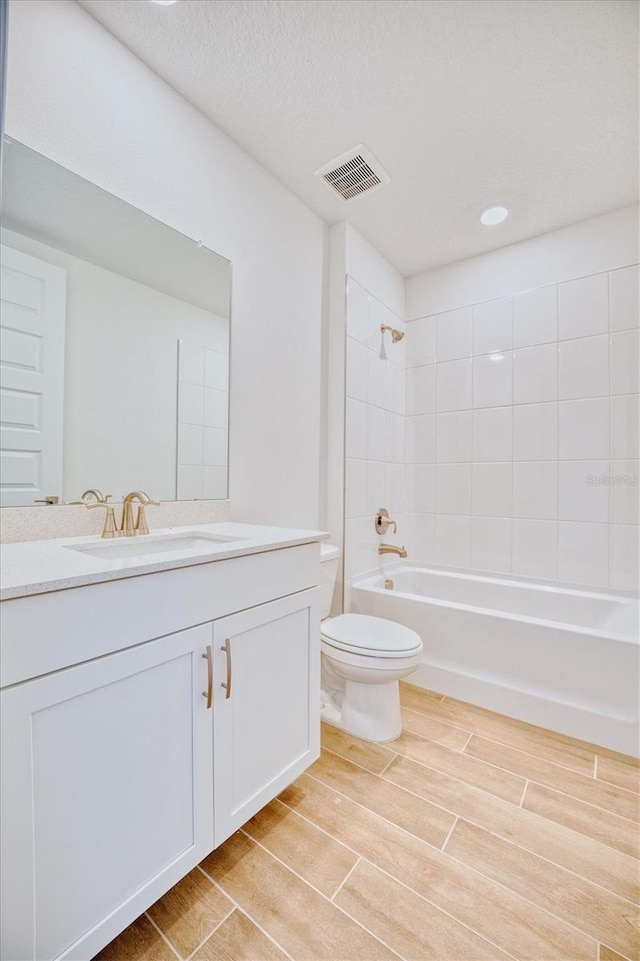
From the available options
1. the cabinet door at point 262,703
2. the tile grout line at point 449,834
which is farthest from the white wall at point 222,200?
the tile grout line at point 449,834

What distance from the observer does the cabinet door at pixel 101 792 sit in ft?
2.32

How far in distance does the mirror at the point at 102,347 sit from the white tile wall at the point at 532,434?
5.11ft

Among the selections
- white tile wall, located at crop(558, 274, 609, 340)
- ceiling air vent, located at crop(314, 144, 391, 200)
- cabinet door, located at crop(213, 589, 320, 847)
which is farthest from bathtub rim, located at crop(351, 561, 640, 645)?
ceiling air vent, located at crop(314, 144, 391, 200)

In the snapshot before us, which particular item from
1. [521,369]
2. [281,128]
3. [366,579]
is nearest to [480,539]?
[366,579]

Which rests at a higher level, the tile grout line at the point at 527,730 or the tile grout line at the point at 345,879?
the tile grout line at the point at 345,879

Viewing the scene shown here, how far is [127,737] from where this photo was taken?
851 mm

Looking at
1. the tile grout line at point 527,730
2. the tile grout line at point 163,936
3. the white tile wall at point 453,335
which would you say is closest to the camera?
the tile grout line at point 163,936

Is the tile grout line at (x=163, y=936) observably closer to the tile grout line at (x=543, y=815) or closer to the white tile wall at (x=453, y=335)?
the tile grout line at (x=543, y=815)

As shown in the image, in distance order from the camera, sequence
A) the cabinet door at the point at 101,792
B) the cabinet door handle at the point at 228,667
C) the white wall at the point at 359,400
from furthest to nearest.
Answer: the white wall at the point at 359,400
the cabinet door handle at the point at 228,667
the cabinet door at the point at 101,792

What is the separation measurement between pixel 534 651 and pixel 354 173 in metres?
2.28

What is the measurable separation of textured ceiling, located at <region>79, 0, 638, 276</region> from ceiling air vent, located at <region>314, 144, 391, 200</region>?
0.04m

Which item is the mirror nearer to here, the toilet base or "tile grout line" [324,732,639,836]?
the toilet base

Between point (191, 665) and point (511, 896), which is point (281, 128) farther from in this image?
point (511, 896)

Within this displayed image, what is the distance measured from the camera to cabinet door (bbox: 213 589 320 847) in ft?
3.41
